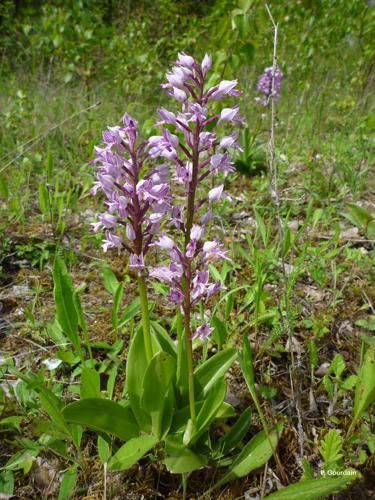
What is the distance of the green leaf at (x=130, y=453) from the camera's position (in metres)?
1.45

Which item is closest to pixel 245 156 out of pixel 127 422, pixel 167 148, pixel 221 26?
pixel 221 26

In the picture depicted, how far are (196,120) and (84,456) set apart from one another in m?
1.50

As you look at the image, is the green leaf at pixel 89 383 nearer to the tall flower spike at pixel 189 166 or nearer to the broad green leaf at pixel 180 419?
the broad green leaf at pixel 180 419

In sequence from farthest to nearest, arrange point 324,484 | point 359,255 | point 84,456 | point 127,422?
1. point 359,255
2. point 84,456
3. point 127,422
4. point 324,484

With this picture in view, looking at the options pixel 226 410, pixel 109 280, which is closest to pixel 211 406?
pixel 226 410

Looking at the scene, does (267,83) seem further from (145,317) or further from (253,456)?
(253,456)

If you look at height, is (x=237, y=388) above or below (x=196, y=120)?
below

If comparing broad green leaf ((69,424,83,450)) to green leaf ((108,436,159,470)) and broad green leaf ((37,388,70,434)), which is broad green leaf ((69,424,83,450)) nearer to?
broad green leaf ((37,388,70,434))

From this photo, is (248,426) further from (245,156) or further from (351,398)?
(245,156)

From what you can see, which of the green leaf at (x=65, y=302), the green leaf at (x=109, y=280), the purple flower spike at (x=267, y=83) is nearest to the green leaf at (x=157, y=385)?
the green leaf at (x=65, y=302)

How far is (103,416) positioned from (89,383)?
6.1 inches

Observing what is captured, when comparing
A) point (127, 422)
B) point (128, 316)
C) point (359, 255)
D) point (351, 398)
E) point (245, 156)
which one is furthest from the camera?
point (245, 156)

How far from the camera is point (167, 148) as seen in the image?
1364 millimetres

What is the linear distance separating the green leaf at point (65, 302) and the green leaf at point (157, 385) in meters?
0.46
